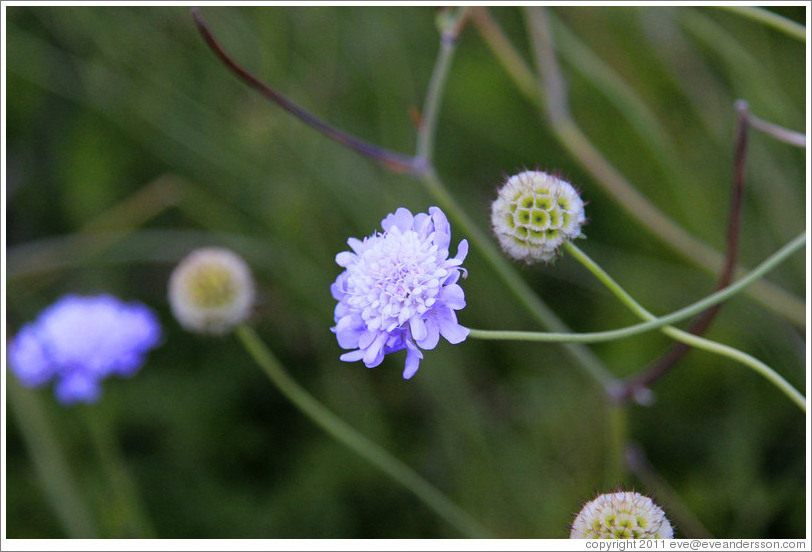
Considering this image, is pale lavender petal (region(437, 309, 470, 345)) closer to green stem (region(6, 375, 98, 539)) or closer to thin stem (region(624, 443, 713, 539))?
thin stem (region(624, 443, 713, 539))

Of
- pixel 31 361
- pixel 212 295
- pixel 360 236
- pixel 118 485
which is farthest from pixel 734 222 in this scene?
pixel 31 361

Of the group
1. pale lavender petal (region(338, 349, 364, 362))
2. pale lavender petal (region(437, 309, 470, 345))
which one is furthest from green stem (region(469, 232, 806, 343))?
pale lavender petal (region(338, 349, 364, 362))

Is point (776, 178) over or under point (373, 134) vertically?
under

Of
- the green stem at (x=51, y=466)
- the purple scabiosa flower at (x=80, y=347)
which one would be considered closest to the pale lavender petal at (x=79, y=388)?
the purple scabiosa flower at (x=80, y=347)

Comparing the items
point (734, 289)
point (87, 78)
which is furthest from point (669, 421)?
point (87, 78)

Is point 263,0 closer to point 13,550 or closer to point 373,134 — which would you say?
point 373,134
